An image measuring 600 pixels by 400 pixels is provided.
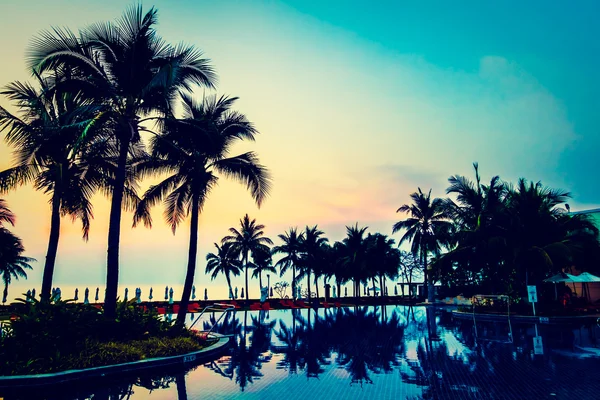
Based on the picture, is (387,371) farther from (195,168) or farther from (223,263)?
(223,263)

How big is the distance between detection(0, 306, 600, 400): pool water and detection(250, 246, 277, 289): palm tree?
30.0m

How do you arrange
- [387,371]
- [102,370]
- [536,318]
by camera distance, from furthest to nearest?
[536,318] < [387,371] < [102,370]

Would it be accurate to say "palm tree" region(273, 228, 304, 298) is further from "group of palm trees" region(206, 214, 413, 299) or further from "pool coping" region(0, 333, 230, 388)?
"pool coping" region(0, 333, 230, 388)

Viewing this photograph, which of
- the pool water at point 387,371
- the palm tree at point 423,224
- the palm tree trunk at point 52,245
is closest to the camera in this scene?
the pool water at point 387,371

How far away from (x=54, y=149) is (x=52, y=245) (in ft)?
11.0

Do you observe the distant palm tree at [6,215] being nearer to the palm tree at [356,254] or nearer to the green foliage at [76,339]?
the green foliage at [76,339]

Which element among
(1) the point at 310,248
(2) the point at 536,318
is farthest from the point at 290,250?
(2) the point at 536,318

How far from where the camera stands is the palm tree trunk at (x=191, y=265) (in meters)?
16.3

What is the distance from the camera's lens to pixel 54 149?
15289 millimetres

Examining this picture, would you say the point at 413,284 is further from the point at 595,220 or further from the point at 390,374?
the point at 390,374

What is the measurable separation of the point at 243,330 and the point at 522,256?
17.9 m

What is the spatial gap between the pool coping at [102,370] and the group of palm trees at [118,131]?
2469 mm

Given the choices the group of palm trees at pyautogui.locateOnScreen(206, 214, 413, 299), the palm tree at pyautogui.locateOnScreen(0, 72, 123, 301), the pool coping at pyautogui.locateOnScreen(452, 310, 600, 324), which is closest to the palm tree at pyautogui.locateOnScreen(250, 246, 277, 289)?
the group of palm trees at pyautogui.locateOnScreen(206, 214, 413, 299)

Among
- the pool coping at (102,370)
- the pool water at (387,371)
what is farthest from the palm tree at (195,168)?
the pool water at (387,371)
